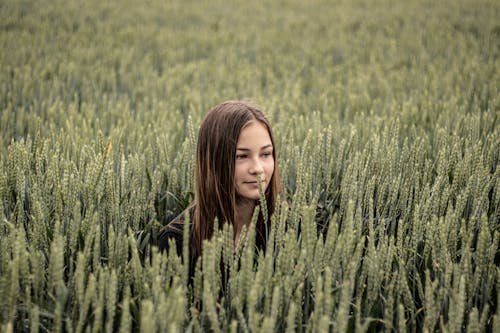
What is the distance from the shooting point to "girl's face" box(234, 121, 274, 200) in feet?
5.80

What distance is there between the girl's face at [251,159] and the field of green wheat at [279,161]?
111 millimetres

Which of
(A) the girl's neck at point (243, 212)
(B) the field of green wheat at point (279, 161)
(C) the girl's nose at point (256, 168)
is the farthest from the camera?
(A) the girl's neck at point (243, 212)

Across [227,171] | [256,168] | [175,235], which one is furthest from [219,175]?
[175,235]

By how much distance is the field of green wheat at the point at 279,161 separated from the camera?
1173 millimetres

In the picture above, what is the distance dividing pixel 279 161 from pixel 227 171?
678mm

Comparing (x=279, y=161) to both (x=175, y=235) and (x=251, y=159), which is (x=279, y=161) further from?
(x=175, y=235)

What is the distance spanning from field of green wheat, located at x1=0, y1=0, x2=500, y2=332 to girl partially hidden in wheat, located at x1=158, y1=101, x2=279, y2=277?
0.10 m

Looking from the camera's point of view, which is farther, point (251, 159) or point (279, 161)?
point (279, 161)

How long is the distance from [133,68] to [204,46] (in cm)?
183

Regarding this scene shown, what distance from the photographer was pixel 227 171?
180cm

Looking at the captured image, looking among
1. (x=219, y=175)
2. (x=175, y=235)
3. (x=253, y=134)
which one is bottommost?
(x=175, y=235)

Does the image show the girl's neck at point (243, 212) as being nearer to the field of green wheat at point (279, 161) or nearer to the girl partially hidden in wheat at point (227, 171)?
the girl partially hidden in wheat at point (227, 171)

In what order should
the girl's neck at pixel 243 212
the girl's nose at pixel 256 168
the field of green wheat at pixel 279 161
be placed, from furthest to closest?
the girl's neck at pixel 243 212, the girl's nose at pixel 256 168, the field of green wheat at pixel 279 161

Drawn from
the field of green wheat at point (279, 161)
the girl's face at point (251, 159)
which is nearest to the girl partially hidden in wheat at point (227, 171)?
the girl's face at point (251, 159)
